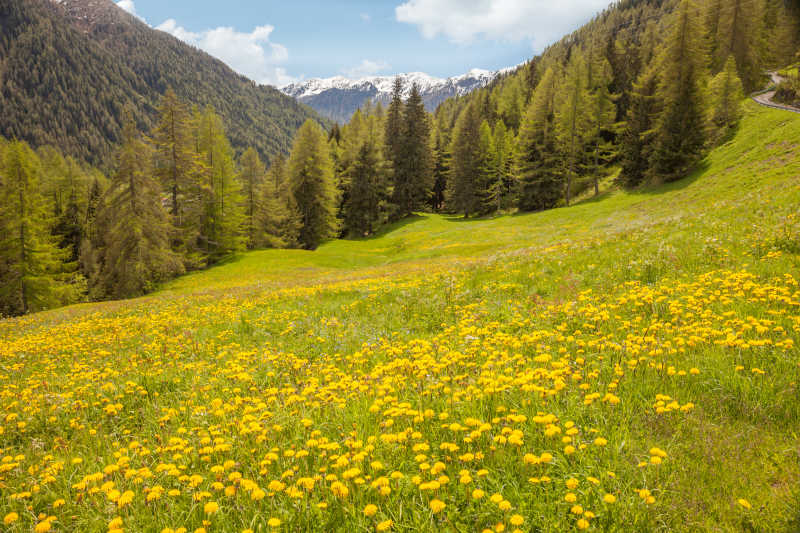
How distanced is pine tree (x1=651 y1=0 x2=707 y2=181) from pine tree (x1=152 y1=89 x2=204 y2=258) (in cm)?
4910

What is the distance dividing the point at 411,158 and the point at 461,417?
62657 mm

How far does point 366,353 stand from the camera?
642 centimetres

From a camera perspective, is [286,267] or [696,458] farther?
[286,267]

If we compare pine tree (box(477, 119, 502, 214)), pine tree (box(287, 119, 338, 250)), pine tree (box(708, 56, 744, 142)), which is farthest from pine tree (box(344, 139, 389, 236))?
pine tree (box(708, 56, 744, 142))

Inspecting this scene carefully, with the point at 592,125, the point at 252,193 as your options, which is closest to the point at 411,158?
the point at 252,193

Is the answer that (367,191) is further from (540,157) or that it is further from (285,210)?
(540,157)

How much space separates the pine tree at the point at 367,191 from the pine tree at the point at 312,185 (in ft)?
14.8

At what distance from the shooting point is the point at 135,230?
3291cm

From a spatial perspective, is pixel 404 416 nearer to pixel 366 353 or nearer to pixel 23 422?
pixel 366 353

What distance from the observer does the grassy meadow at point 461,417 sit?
2688mm

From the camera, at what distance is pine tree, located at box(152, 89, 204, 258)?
131ft

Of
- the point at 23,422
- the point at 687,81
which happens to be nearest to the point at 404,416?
the point at 23,422

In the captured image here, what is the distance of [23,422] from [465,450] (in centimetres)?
561

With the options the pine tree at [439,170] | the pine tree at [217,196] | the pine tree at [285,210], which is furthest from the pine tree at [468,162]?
the pine tree at [217,196]
